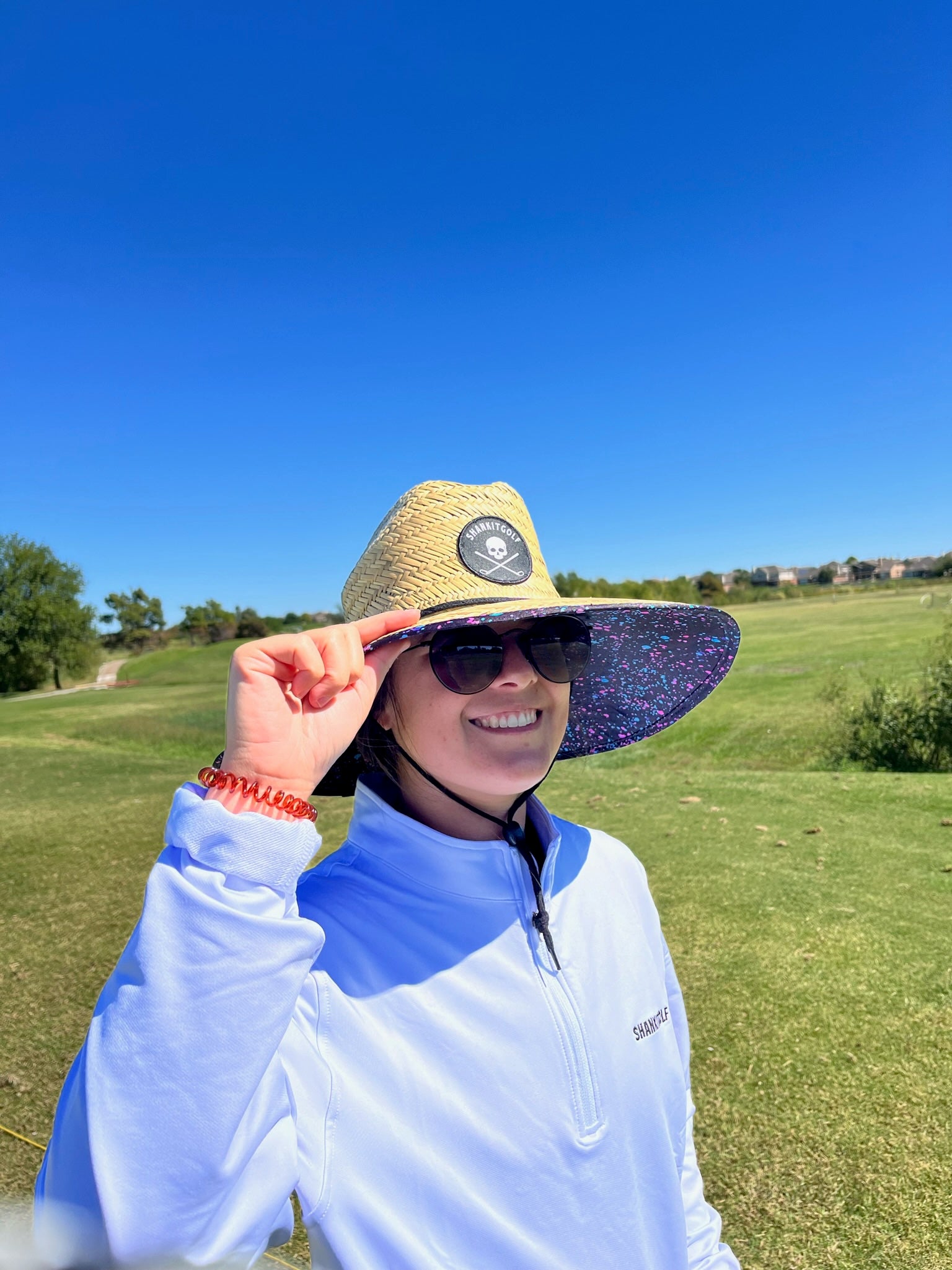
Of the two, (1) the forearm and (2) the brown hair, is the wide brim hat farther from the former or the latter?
(1) the forearm

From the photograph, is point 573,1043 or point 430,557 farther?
point 430,557

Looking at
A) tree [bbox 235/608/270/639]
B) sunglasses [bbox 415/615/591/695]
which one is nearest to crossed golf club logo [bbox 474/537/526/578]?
sunglasses [bbox 415/615/591/695]

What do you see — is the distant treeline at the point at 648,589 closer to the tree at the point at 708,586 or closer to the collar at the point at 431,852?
the tree at the point at 708,586

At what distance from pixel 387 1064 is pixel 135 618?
73.5 m

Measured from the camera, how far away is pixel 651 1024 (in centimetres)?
141

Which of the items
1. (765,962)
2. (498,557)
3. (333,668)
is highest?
(498,557)

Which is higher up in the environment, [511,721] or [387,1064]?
[511,721]

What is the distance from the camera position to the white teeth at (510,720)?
143 cm

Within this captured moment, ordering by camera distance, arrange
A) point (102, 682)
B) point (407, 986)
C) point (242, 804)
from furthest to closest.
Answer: point (102, 682) < point (407, 986) < point (242, 804)

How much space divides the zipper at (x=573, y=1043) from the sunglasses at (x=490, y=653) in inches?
17.3

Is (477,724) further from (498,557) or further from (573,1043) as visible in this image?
(573,1043)

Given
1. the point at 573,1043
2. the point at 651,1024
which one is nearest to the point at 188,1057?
the point at 573,1043

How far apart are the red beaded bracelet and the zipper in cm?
55

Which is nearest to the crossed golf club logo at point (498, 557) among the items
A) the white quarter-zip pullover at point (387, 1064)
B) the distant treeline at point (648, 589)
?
the white quarter-zip pullover at point (387, 1064)
